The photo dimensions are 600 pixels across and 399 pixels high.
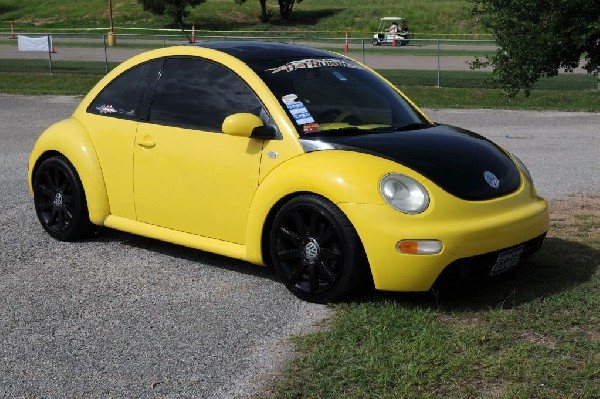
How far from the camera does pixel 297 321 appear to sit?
5.14 metres

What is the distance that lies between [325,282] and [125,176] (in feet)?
6.38

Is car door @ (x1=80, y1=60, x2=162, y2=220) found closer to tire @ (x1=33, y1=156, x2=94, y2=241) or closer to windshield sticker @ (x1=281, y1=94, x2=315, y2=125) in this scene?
tire @ (x1=33, y1=156, x2=94, y2=241)

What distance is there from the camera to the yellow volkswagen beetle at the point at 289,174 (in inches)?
202

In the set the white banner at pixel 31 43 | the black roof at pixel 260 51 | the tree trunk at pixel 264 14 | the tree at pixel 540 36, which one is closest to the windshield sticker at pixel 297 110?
the black roof at pixel 260 51

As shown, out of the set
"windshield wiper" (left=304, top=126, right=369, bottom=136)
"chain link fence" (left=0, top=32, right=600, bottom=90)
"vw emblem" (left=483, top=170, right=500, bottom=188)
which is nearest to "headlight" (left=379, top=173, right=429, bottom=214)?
"vw emblem" (left=483, top=170, right=500, bottom=188)

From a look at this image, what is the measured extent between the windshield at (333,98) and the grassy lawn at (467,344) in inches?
46.7

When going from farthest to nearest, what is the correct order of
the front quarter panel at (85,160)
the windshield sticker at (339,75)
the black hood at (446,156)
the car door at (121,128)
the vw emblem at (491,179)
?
the front quarter panel at (85,160), the car door at (121,128), the windshield sticker at (339,75), the vw emblem at (491,179), the black hood at (446,156)

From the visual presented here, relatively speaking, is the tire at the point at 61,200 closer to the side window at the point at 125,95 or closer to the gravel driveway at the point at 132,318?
the gravel driveway at the point at 132,318

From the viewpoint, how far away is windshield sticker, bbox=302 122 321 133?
18.7 feet

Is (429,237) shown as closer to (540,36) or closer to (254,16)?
(540,36)

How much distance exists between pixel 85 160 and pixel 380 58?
3065 centimetres

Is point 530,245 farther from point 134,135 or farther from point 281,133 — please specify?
point 134,135

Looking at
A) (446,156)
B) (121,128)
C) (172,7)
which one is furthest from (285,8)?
(446,156)

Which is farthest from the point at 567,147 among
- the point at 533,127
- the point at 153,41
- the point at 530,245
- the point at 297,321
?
the point at 153,41
